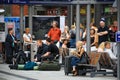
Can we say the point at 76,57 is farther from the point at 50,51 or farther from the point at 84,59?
the point at 50,51

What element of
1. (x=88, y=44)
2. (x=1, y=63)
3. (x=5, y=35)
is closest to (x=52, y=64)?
(x=88, y=44)

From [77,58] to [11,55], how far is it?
316 inches

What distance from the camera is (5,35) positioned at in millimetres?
31078

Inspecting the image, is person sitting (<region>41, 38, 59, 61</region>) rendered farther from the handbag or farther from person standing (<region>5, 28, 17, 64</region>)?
person standing (<region>5, 28, 17, 64</region>)

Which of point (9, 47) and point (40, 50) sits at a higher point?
point (40, 50)

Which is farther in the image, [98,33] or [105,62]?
[98,33]

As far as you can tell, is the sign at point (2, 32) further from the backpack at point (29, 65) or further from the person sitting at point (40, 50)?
the backpack at point (29, 65)

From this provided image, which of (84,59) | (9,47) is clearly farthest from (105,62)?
(9,47)

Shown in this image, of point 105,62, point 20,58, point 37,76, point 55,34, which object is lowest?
point 37,76

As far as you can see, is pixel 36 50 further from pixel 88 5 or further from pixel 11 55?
pixel 88 5

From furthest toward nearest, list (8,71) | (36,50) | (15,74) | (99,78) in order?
(36,50)
(8,71)
(15,74)
(99,78)

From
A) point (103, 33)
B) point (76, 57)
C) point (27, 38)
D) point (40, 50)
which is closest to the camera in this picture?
point (76, 57)

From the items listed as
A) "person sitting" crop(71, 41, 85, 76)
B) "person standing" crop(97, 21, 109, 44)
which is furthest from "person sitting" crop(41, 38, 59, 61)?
"person sitting" crop(71, 41, 85, 76)

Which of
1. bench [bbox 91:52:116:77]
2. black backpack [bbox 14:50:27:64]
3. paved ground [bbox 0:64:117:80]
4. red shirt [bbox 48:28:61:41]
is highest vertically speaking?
red shirt [bbox 48:28:61:41]
